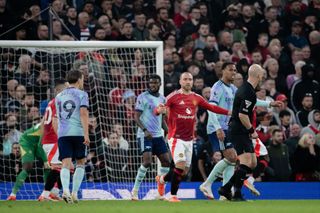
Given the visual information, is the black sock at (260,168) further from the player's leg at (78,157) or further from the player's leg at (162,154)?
the player's leg at (78,157)

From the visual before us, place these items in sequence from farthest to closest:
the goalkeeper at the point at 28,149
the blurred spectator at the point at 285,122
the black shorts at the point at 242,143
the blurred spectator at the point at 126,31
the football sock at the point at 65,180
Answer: the blurred spectator at the point at 126,31 < the blurred spectator at the point at 285,122 < the goalkeeper at the point at 28,149 < the black shorts at the point at 242,143 < the football sock at the point at 65,180

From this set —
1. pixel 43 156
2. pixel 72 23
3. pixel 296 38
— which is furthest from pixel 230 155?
pixel 296 38

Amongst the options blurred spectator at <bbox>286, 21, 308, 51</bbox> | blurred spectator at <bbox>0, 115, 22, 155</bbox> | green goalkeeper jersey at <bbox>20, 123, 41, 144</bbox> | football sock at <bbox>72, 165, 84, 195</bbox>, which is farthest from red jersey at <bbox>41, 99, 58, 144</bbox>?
blurred spectator at <bbox>286, 21, 308, 51</bbox>

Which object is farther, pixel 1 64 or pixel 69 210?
pixel 1 64

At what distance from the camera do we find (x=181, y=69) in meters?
24.6

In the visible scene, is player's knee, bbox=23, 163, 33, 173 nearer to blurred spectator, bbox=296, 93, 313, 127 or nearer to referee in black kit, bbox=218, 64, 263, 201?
referee in black kit, bbox=218, 64, 263, 201

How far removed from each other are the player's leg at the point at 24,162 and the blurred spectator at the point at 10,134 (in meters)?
1.46

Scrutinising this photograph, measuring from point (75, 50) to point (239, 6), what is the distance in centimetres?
635

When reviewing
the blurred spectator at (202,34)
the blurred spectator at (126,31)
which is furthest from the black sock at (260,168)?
the blurred spectator at (126,31)

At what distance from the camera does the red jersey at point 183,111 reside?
61.8 feet

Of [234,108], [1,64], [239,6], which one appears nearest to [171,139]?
[234,108]

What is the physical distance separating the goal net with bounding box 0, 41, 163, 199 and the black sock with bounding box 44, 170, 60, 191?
1953 millimetres

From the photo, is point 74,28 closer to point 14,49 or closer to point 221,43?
point 14,49

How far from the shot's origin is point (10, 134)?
2227 cm
